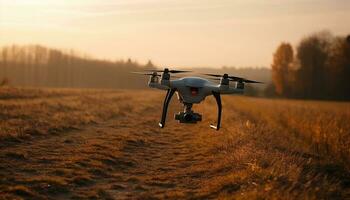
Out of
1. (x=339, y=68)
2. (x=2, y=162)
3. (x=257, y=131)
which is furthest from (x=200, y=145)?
(x=339, y=68)

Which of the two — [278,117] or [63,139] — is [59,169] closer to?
[63,139]

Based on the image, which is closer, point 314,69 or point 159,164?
point 159,164

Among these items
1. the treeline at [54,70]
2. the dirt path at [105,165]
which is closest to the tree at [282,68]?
the treeline at [54,70]

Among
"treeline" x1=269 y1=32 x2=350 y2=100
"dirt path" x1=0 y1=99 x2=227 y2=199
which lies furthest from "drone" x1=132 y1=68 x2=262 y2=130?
"treeline" x1=269 y1=32 x2=350 y2=100

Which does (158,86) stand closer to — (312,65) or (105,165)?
(105,165)

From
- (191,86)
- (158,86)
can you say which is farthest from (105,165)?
(191,86)

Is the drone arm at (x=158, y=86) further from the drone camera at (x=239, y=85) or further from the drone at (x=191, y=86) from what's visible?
the drone camera at (x=239, y=85)

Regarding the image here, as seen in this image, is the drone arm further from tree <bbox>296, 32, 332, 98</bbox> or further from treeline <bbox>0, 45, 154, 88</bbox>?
treeline <bbox>0, 45, 154, 88</bbox>
